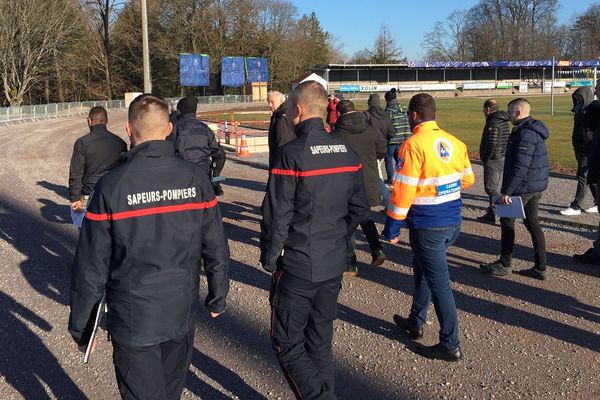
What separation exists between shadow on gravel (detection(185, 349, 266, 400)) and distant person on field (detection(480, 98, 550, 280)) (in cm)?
342

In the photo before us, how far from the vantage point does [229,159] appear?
16672mm

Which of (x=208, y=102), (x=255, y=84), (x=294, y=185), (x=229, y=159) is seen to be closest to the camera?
(x=294, y=185)

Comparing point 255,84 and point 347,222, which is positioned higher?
point 255,84

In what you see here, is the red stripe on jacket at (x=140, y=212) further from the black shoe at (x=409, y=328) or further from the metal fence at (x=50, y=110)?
the metal fence at (x=50, y=110)

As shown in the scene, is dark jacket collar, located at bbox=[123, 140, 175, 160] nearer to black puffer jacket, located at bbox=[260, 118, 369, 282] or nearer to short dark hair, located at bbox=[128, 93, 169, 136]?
short dark hair, located at bbox=[128, 93, 169, 136]

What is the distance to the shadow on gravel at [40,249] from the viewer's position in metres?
5.95

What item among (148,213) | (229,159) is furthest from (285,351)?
(229,159)

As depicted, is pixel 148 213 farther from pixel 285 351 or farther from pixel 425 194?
pixel 425 194

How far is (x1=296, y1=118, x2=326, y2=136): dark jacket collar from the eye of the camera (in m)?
3.12

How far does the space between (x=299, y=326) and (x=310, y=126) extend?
1151mm

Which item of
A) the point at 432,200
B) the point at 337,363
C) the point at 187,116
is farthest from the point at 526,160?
the point at 187,116

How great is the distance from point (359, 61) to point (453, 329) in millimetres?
104644

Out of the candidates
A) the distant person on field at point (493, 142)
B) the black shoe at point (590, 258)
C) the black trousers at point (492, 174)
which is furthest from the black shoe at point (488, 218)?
the black shoe at point (590, 258)

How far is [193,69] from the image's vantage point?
60094mm
